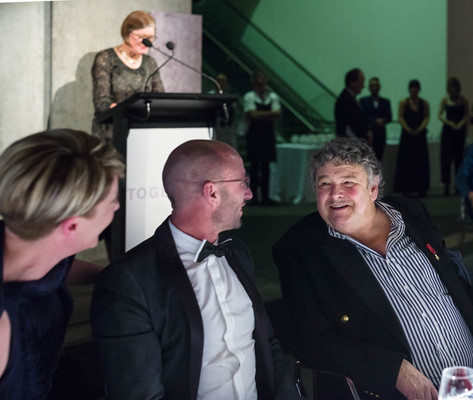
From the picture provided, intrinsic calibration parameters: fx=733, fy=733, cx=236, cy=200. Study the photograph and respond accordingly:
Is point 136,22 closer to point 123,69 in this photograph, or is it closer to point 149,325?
point 123,69

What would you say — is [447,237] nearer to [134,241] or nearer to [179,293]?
[134,241]

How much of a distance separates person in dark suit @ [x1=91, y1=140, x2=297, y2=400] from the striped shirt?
1.51 ft

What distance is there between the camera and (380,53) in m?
13.5

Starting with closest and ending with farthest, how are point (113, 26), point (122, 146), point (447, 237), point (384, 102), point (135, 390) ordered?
point (135, 390) → point (122, 146) → point (113, 26) → point (447, 237) → point (384, 102)

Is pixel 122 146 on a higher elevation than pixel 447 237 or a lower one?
higher

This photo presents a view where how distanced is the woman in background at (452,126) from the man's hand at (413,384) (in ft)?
28.7

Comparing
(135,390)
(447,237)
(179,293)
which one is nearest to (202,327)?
(179,293)

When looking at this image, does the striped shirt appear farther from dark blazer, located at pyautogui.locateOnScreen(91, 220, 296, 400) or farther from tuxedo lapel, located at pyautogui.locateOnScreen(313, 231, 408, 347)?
dark blazer, located at pyautogui.locateOnScreen(91, 220, 296, 400)

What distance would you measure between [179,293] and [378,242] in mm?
948

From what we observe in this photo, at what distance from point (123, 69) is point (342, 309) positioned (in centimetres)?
243

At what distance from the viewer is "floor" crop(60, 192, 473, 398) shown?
11.4 ft

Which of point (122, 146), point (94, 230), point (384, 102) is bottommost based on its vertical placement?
point (94, 230)

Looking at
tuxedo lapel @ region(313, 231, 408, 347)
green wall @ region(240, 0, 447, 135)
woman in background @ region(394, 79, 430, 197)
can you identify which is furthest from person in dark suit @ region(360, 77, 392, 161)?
tuxedo lapel @ region(313, 231, 408, 347)

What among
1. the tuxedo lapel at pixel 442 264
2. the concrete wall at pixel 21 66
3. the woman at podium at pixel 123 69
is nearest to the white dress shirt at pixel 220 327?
the tuxedo lapel at pixel 442 264
